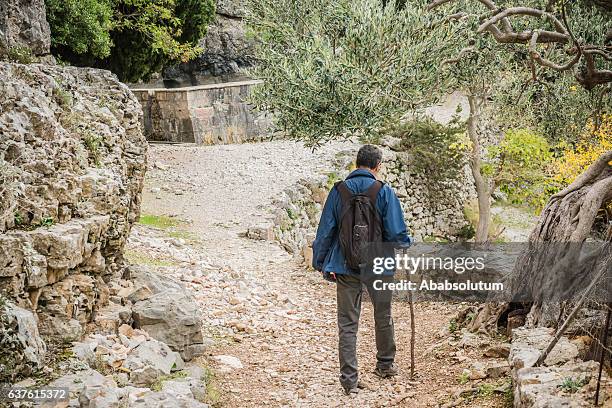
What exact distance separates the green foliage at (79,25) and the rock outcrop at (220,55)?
1370cm

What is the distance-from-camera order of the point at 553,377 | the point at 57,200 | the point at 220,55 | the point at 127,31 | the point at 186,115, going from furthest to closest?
1. the point at 220,55
2. the point at 186,115
3. the point at 127,31
4. the point at 57,200
5. the point at 553,377

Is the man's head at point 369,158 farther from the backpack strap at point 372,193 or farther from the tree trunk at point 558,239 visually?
the tree trunk at point 558,239

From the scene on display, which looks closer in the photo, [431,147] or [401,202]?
[401,202]

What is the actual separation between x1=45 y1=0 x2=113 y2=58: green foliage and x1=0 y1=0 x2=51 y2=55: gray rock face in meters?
3.78

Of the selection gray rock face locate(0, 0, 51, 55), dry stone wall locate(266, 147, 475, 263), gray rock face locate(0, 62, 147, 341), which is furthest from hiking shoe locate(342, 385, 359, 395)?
dry stone wall locate(266, 147, 475, 263)

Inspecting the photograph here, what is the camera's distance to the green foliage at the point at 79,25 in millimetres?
16219

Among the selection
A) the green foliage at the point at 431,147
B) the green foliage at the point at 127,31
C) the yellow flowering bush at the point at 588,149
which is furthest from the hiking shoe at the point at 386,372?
the green foliage at the point at 431,147

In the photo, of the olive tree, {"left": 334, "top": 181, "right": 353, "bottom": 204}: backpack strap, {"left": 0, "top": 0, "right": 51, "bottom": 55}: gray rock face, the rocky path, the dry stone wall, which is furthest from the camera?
the dry stone wall

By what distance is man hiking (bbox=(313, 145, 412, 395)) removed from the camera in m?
5.91

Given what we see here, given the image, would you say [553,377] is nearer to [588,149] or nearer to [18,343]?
[18,343]

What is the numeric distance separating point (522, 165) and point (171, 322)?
12.9 m

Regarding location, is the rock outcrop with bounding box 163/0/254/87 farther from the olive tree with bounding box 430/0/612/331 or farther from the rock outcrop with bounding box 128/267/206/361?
the rock outcrop with bounding box 128/267/206/361

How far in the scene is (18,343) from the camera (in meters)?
4.98

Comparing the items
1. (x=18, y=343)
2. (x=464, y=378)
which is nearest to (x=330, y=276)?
(x=464, y=378)
